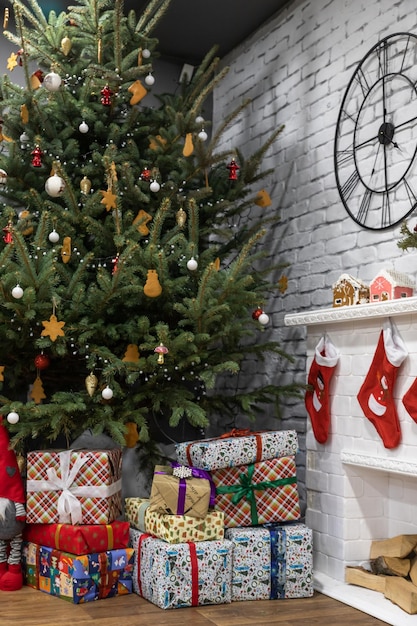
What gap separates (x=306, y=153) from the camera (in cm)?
399

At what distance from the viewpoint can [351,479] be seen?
3232 millimetres

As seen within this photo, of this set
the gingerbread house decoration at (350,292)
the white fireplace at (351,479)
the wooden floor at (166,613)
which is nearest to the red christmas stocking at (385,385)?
the white fireplace at (351,479)

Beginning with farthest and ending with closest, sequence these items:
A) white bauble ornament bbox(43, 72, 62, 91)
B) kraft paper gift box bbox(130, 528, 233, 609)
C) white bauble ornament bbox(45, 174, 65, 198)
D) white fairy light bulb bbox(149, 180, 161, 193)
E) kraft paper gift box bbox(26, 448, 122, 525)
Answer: white fairy light bulb bbox(149, 180, 161, 193) < white bauble ornament bbox(43, 72, 62, 91) < white bauble ornament bbox(45, 174, 65, 198) < kraft paper gift box bbox(26, 448, 122, 525) < kraft paper gift box bbox(130, 528, 233, 609)

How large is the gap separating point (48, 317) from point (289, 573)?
1448 mm

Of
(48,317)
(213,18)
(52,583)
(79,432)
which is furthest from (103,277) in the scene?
(213,18)

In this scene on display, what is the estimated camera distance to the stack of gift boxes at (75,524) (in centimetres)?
304

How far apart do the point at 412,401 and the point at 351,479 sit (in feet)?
1.92

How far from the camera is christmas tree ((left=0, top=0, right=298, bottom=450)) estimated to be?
3195 millimetres

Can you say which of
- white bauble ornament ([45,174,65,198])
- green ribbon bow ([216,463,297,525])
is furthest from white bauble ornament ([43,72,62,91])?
green ribbon bow ([216,463,297,525])

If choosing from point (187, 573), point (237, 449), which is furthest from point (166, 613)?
point (237, 449)

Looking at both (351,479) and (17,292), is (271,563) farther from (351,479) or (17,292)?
(17,292)

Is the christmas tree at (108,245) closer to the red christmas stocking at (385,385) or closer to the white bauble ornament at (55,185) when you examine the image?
the white bauble ornament at (55,185)

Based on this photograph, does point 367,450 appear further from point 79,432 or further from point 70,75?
point 70,75

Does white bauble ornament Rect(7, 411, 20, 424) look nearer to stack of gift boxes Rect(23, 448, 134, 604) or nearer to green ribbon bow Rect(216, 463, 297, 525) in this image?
stack of gift boxes Rect(23, 448, 134, 604)
